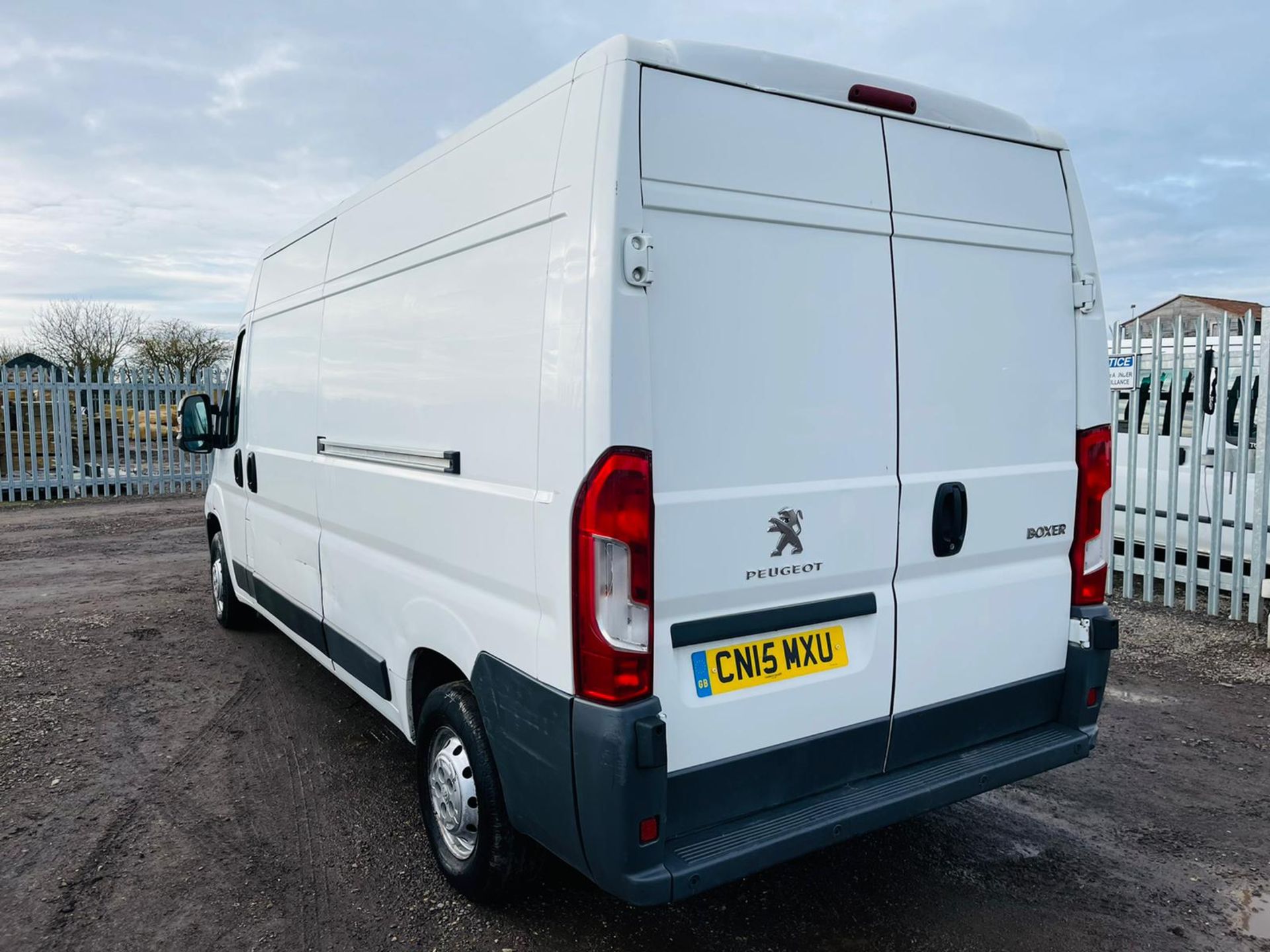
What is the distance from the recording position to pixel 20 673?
5652 mm

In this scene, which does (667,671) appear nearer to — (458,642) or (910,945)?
(458,642)

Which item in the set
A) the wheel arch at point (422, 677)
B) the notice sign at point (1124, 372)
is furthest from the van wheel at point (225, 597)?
the notice sign at point (1124, 372)

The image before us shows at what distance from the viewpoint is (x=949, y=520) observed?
9.63 feet

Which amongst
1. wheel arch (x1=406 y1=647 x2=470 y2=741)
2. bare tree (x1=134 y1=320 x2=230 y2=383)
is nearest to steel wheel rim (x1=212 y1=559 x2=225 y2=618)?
wheel arch (x1=406 y1=647 x2=470 y2=741)

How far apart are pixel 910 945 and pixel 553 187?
250cm

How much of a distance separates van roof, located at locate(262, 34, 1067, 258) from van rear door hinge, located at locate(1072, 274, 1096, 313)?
474 millimetres


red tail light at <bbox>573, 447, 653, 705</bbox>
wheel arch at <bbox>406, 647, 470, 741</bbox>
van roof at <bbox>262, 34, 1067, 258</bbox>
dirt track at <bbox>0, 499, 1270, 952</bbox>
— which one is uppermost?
van roof at <bbox>262, 34, 1067, 258</bbox>

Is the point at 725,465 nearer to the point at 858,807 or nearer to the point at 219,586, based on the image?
the point at 858,807

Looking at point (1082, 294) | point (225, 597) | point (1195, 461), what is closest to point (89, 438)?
point (225, 597)

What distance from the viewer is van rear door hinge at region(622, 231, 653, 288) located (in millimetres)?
2301

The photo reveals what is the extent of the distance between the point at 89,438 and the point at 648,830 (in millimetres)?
15728

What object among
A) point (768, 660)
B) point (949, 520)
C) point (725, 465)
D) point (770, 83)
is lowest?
point (768, 660)

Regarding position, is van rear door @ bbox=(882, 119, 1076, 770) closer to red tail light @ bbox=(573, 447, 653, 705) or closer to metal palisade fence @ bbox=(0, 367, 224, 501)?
red tail light @ bbox=(573, 447, 653, 705)

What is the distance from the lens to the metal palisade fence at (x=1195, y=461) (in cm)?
609
